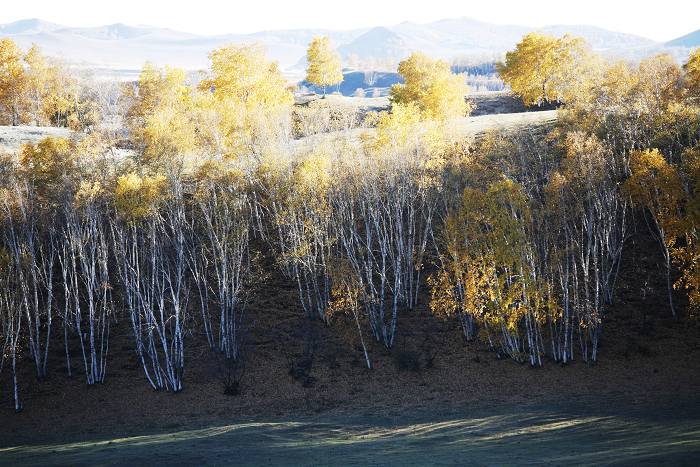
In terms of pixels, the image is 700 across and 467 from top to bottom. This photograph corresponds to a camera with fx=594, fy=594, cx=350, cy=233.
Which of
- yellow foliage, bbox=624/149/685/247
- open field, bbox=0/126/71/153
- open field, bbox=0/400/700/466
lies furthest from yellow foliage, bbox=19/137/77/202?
yellow foliage, bbox=624/149/685/247

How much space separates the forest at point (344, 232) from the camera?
91.0ft

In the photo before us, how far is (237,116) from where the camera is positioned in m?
41.7

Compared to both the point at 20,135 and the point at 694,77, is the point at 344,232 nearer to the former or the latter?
the point at 694,77

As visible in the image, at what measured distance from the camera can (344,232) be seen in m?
36.2

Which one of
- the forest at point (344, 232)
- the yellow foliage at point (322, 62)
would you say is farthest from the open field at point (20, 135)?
the yellow foliage at point (322, 62)

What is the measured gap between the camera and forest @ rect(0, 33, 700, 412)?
27.7 m

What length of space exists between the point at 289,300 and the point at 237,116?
14.3 m

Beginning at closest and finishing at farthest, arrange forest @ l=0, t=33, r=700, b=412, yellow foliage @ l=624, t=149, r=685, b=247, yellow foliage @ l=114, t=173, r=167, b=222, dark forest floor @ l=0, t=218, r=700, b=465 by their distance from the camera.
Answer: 1. dark forest floor @ l=0, t=218, r=700, b=465
2. yellow foliage @ l=624, t=149, r=685, b=247
3. forest @ l=0, t=33, r=700, b=412
4. yellow foliage @ l=114, t=173, r=167, b=222

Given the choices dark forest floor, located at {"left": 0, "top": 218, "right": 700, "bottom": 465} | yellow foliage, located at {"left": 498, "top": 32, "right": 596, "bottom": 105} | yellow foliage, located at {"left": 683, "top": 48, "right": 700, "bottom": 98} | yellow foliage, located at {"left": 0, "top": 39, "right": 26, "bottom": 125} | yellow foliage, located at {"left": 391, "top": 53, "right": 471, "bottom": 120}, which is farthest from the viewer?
yellow foliage, located at {"left": 0, "top": 39, "right": 26, "bottom": 125}

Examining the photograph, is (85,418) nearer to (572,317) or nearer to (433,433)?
(433,433)

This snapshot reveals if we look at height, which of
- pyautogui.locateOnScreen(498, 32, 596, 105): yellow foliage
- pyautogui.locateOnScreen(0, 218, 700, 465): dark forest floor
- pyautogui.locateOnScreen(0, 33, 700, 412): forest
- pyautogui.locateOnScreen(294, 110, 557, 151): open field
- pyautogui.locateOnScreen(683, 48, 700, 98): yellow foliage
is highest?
pyautogui.locateOnScreen(498, 32, 596, 105): yellow foliage

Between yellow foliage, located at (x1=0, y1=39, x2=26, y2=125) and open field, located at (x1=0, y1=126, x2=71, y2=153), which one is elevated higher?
yellow foliage, located at (x1=0, y1=39, x2=26, y2=125)

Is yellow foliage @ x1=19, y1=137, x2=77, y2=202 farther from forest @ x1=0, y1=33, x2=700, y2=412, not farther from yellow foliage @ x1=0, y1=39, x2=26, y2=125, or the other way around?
yellow foliage @ x1=0, y1=39, x2=26, y2=125

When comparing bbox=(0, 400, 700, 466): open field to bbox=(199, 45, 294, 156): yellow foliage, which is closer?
bbox=(0, 400, 700, 466): open field
